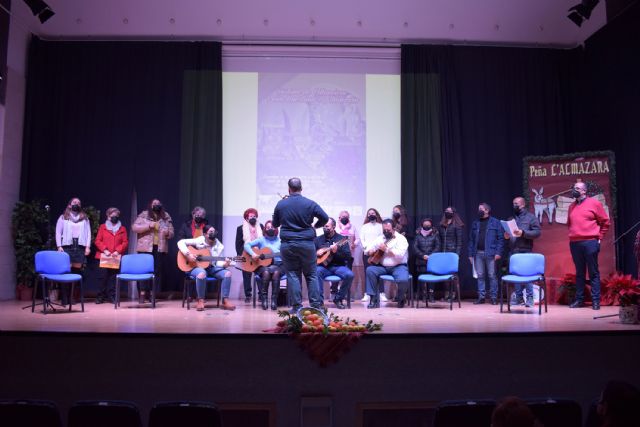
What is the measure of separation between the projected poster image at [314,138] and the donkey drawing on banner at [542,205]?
2.81 meters

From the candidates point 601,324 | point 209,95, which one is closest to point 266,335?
point 601,324

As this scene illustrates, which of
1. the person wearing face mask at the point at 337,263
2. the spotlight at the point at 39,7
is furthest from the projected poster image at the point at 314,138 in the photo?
the spotlight at the point at 39,7

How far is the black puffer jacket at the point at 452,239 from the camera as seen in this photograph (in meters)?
9.15

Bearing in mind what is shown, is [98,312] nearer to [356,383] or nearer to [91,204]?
[91,204]

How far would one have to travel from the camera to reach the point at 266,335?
4.35 meters

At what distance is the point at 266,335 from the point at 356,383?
0.77 m

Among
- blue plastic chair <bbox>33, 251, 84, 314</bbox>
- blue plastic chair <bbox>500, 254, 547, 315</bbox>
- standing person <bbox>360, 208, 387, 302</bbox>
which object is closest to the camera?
blue plastic chair <bbox>33, 251, 84, 314</bbox>

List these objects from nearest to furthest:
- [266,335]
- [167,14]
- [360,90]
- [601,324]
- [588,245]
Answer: [266,335] < [601,324] < [588,245] < [167,14] < [360,90]

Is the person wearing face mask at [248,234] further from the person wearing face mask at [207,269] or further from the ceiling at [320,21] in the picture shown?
the ceiling at [320,21]

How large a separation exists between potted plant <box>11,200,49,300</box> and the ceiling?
9.94ft

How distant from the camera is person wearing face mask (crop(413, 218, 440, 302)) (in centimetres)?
898

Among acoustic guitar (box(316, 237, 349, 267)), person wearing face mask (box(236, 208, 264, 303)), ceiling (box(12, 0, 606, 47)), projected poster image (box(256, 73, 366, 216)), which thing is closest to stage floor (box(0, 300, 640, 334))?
person wearing face mask (box(236, 208, 264, 303))

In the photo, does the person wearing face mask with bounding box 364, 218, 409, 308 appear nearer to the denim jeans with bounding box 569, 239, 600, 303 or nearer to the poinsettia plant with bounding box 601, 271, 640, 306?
the denim jeans with bounding box 569, 239, 600, 303

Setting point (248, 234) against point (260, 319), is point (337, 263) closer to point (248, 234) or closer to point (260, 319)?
point (248, 234)
